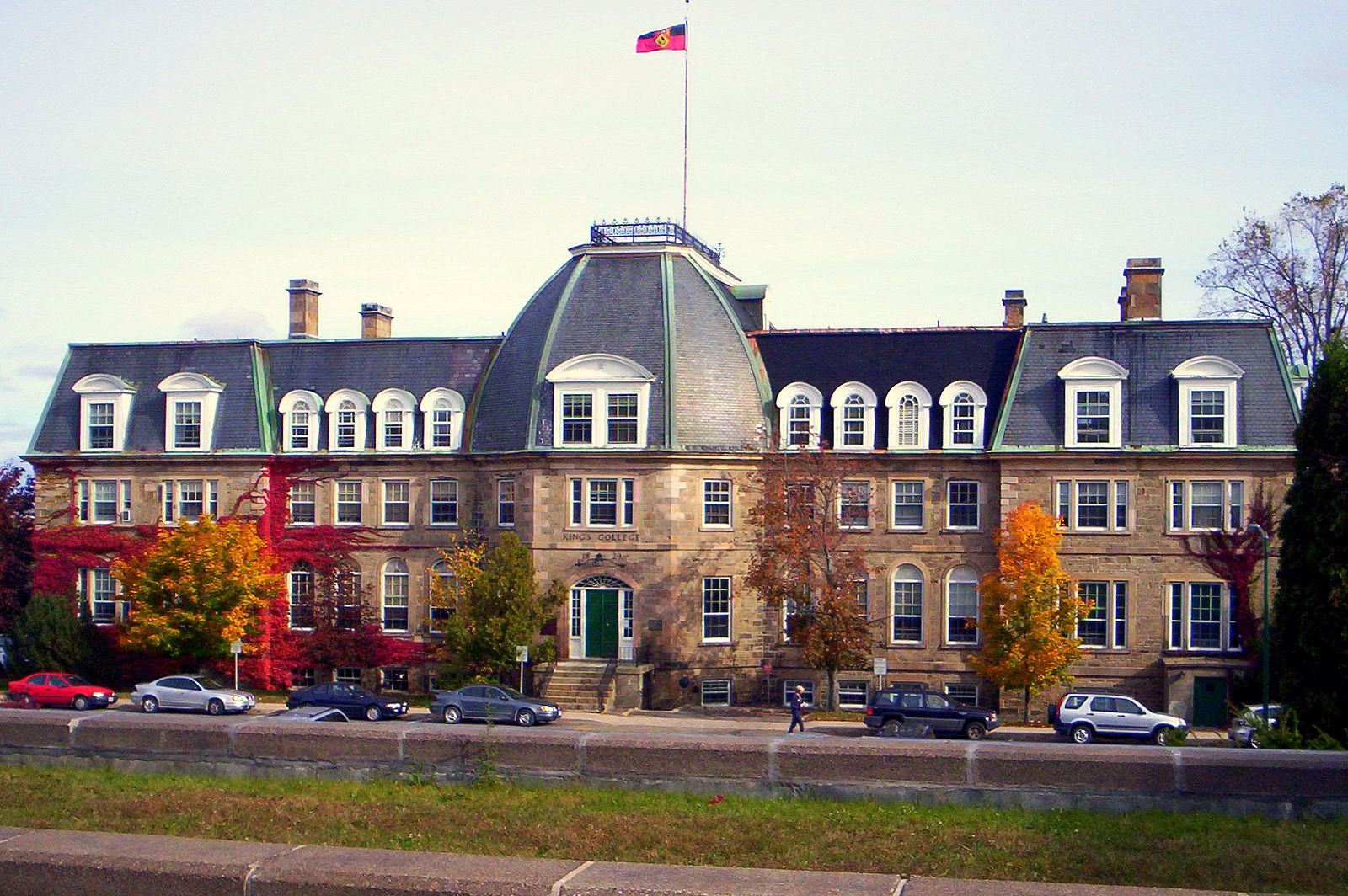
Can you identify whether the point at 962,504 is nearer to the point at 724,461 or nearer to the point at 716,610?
the point at 724,461

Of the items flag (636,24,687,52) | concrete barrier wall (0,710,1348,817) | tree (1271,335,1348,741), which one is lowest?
concrete barrier wall (0,710,1348,817)

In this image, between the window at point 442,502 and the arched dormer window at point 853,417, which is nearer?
the arched dormer window at point 853,417

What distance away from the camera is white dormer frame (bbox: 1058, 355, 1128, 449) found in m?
43.3

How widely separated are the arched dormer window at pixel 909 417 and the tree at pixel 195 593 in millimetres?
20822

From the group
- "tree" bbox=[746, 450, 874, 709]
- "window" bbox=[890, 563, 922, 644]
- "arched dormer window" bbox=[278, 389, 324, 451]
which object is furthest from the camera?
"arched dormer window" bbox=[278, 389, 324, 451]

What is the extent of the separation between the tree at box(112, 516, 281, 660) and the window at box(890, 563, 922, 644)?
20.2 m

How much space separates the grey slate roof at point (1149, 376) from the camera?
42.9 m

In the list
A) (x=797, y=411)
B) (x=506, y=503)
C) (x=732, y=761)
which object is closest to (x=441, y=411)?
(x=506, y=503)

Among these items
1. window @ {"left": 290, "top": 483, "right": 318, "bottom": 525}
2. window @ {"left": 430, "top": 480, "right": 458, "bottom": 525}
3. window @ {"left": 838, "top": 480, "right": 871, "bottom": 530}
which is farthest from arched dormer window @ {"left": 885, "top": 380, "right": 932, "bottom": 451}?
window @ {"left": 290, "top": 483, "right": 318, "bottom": 525}

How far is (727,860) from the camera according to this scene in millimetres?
14586

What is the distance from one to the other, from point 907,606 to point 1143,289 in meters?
13.6

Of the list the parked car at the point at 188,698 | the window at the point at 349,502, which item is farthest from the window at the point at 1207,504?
the parked car at the point at 188,698

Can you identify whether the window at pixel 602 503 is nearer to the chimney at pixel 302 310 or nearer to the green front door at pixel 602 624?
the green front door at pixel 602 624

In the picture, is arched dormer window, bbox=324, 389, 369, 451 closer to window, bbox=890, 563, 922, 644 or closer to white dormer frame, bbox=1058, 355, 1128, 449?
window, bbox=890, 563, 922, 644
